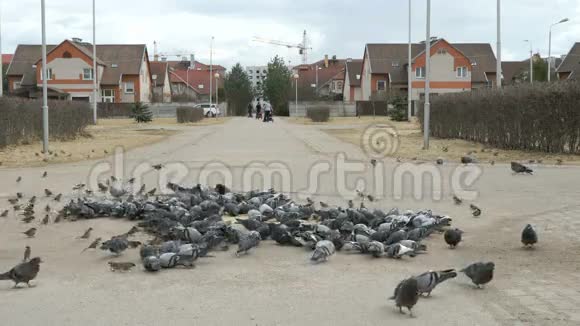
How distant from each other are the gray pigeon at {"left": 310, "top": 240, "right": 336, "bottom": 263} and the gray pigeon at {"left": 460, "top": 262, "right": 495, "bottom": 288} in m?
1.65

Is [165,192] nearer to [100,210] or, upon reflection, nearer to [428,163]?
[100,210]

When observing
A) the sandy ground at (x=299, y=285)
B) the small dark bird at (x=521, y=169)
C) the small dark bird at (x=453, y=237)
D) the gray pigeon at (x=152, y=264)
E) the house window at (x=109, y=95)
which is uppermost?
the house window at (x=109, y=95)

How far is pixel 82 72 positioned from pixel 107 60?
21.9 ft

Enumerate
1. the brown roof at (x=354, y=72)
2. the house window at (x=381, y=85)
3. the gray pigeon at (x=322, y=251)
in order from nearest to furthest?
the gray pigeon at (x=322, y=251), the house window at (x=381, y=85), the brown roof at (x=354, y=72)

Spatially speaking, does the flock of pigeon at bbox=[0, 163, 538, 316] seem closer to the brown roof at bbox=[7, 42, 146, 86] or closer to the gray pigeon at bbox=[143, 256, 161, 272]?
the gray pigeon at bbox=[143, 256, 161, 272]

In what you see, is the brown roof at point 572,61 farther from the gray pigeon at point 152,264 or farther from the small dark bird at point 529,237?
the gray pigeon at point 152,264

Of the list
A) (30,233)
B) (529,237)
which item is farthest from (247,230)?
(529,237)

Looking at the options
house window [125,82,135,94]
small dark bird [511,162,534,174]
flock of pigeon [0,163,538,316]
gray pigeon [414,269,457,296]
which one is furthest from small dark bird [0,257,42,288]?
house window [125,82,135,94]

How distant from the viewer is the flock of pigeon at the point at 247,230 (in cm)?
684

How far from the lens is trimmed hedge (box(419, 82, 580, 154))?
18.2m

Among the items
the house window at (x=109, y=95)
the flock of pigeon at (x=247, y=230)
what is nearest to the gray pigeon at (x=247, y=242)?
the flock of pigeon at (x=247, y=230)

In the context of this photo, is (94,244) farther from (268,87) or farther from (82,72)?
(268,87)

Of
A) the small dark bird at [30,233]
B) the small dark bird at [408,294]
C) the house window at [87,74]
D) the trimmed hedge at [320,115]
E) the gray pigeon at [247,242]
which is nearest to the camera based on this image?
the small dark bird at [408,294]

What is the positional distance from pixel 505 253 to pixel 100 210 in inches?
219
